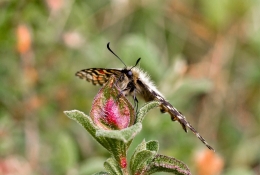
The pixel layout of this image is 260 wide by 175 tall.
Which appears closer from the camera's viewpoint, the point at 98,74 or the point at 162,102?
the point at 162,102

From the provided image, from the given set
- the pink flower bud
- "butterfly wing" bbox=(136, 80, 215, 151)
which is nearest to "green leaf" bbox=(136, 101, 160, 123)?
the pink flower bud

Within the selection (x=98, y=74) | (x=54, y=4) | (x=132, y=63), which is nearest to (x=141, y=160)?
(x=98, y=74)

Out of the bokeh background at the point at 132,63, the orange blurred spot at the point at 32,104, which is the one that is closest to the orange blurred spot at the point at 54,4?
the bokeh background at the point at 132,63

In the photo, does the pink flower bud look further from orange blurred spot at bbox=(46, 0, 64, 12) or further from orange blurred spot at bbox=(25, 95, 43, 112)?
orange blurred spot at bbox=(46, 0, 64, 12)

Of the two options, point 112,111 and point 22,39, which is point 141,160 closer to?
point 112,111

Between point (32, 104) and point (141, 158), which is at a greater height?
point (32, 104)

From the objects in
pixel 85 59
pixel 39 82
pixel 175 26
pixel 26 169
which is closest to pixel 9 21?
pixel 39 82
